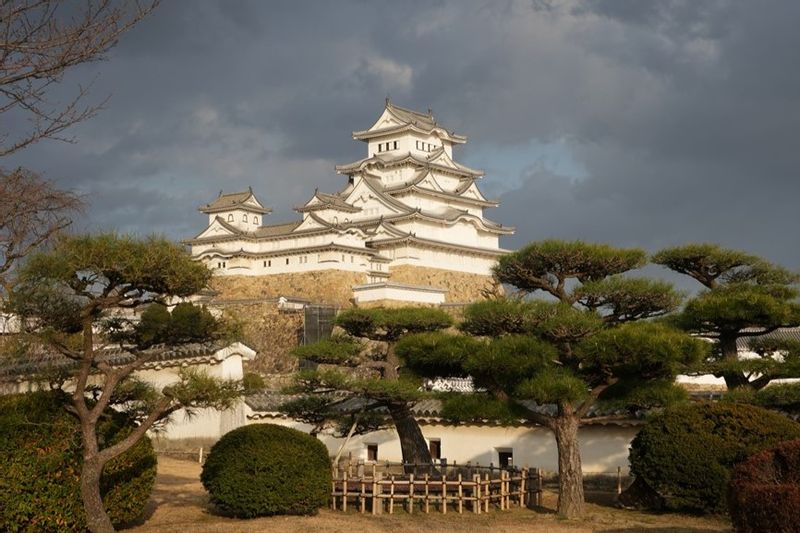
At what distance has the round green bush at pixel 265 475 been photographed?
12.8 meters

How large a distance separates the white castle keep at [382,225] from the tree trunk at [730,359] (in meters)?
22.5

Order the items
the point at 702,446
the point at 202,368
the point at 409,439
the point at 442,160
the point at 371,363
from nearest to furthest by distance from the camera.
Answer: the point at 702,446
the point at 409,439
the point at 371,363
the point at 202,368
the point at 442,160

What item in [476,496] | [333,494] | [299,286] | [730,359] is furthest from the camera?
[299,286]

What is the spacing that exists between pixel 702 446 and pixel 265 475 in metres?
6.06

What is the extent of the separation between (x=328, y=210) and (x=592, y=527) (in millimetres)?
33023

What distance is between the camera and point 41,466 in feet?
35.3

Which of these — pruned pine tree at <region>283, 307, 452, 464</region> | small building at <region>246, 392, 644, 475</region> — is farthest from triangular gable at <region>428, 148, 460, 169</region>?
pruned pine tree at <region>283, 307, 452, 464</region>

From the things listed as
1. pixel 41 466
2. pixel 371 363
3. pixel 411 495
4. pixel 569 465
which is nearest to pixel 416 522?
pixel 411 495

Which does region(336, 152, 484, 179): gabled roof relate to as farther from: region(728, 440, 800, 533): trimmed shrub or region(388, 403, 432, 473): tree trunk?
region(728, 440, 800, 533): trimmed shrub

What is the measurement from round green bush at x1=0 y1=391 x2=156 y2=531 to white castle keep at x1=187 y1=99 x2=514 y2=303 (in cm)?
2892

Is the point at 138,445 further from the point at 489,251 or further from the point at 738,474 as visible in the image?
the point at 489,251

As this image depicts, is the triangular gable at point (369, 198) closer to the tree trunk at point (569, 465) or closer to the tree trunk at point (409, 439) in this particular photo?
the tree trunk at point (409, 439)

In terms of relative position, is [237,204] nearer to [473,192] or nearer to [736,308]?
[473,192]

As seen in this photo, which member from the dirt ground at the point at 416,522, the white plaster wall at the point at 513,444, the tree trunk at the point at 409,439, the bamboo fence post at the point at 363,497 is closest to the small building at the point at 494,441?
the white plaster wall at the point at 513,444
